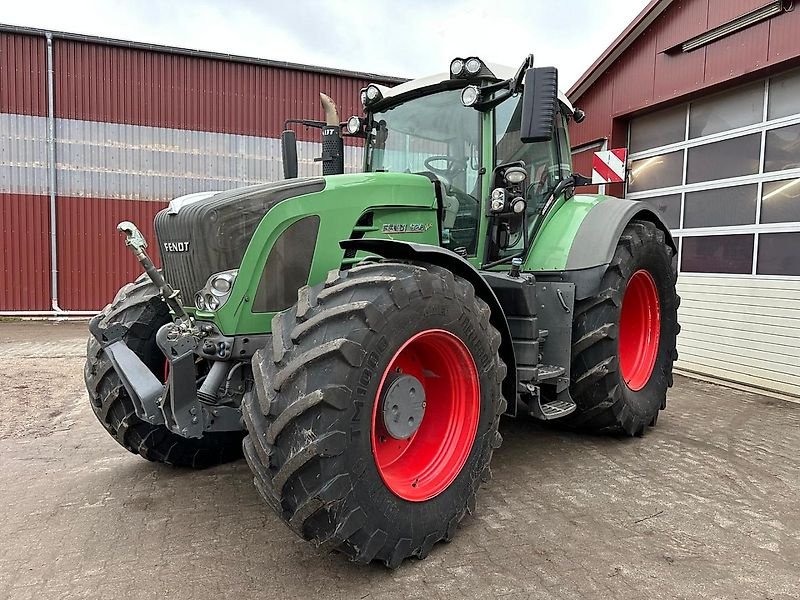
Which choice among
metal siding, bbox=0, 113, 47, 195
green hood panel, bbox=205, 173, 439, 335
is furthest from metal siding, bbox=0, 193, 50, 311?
green hood panel, bbox=205, 173, 439, 335

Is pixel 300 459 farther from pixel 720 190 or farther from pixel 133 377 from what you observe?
pixel 720 190

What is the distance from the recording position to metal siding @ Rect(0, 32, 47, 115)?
1070 centimetres

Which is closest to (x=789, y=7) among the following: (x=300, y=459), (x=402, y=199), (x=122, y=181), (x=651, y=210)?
(x=651, y=210)

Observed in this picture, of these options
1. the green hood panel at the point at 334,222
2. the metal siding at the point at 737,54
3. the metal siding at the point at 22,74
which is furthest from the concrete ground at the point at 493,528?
the metal siding at the point at 22,74

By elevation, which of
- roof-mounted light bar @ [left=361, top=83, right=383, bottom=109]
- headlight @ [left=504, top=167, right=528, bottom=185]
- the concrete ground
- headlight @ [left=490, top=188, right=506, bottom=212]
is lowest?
the concrete ground

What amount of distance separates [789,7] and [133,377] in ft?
21.1

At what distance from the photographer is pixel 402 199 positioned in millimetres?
3277

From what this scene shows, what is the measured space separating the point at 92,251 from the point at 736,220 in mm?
10592

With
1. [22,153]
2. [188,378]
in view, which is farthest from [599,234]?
[22,153]

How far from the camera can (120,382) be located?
3.28 meters

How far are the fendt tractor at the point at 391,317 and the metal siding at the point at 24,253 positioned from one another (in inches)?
350

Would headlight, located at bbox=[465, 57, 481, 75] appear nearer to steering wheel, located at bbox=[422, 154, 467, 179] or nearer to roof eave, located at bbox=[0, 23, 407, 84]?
steering wheel, located at bbox=[422, 154, 467, 179]

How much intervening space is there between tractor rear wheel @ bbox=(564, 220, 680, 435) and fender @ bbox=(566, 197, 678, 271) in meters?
0.12

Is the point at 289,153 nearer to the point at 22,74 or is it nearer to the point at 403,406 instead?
the point at 403,406
